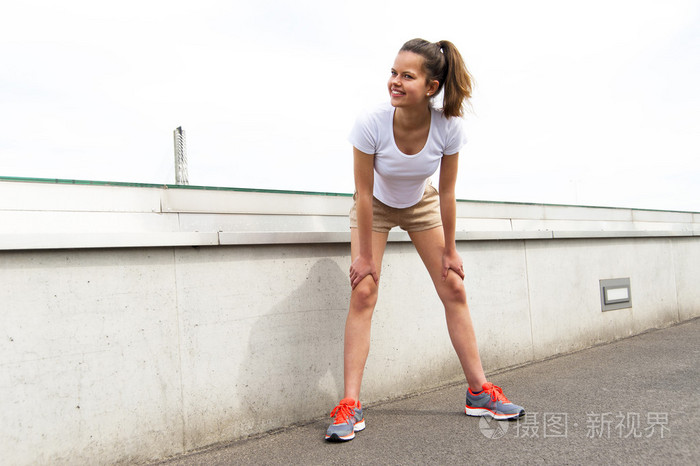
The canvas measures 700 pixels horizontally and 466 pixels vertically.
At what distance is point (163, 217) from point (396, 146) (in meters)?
1.19

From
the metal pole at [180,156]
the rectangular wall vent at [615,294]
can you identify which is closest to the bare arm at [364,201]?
the metal pole at [180,156]

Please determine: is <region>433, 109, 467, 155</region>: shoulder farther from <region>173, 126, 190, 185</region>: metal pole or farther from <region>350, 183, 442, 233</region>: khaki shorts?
<region>173, 126, 190, 185</region>: metal pole

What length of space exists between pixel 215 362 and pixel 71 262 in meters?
0.76

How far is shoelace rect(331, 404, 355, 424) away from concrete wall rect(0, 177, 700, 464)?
336 mm

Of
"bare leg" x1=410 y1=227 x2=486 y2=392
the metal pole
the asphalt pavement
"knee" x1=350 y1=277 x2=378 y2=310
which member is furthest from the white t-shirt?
the metal pole

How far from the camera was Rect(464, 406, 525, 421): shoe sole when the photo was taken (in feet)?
8.81

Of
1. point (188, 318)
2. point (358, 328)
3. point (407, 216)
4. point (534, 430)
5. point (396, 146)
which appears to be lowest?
point (534, 430)

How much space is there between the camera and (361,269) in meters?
2.68

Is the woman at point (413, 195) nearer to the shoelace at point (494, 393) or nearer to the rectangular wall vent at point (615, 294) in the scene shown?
the shoelace at point (494, 393)

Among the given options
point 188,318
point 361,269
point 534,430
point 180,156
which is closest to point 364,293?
point 361,269

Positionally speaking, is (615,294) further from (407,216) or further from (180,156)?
(180,156)

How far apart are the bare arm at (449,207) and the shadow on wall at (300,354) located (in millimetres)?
596

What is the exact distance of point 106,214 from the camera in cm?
258

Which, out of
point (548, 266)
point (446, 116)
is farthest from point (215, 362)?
point (548, 266)
